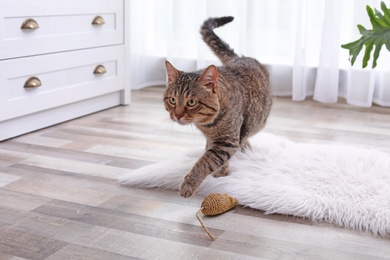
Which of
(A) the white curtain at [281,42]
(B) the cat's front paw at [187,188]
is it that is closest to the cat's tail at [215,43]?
(B) the cat's front paw at [187,188]

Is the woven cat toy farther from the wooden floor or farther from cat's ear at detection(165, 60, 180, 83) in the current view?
cat's ear at detection(165, 60, 180, 83)

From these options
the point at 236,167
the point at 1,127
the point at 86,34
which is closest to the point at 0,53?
the point at 1,127

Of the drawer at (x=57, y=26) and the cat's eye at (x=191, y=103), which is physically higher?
the drawer at (x=57, y=26)

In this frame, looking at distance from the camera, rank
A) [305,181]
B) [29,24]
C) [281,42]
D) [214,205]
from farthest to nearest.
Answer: [281,42] → [29,24] → [305,181] → [214,205]

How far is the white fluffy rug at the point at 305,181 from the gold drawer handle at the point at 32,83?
79 centimetres

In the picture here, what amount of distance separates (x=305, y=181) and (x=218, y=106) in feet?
1.34

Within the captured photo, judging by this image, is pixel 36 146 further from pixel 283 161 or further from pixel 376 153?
pixel 376 153

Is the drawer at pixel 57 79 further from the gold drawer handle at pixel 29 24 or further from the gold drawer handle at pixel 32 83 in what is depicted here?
the gold drawer handle at pixel 29 24

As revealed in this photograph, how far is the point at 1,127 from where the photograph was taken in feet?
8.29

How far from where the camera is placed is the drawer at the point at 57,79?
98.5 inches

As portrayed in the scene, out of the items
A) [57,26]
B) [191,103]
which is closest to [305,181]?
[191,103]

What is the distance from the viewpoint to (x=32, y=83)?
8.54 feet

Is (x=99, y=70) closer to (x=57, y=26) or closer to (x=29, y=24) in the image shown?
(x=57, y=26)

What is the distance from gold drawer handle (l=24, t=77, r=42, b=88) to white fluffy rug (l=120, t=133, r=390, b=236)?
79cm
